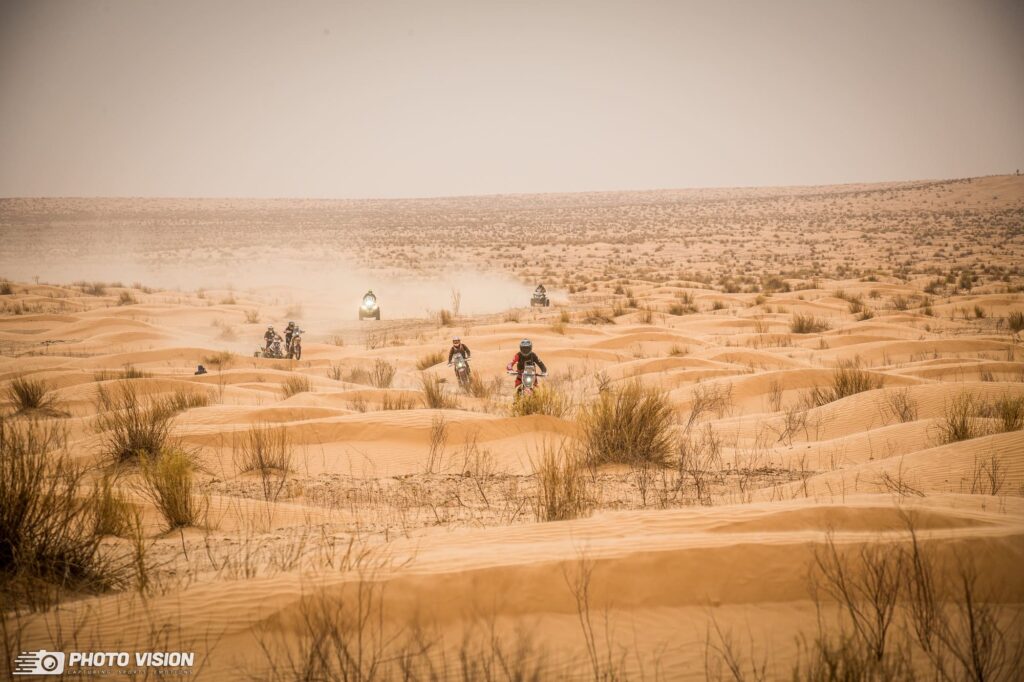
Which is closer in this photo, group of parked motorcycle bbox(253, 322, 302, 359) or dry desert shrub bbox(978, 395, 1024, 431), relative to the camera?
dry desert shrub bbox(978, 395, 1024, 431)

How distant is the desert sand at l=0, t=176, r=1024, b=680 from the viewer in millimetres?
2719

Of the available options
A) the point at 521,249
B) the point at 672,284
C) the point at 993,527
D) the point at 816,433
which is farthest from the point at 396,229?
the point at 993,527

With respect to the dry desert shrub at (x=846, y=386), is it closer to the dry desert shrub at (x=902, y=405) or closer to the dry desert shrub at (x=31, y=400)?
the dry desert shrub at (x=902, y=405)

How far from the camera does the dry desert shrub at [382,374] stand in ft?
41.7

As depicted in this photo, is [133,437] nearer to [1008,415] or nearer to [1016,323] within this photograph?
[1008,415]

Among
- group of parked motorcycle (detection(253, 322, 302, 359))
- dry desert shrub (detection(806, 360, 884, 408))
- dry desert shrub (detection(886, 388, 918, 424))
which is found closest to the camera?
dry desert shrub (detection(886, 388, 918, 424))

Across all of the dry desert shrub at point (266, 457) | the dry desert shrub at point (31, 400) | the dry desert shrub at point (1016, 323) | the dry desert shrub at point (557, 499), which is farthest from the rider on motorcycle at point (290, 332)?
the dry desert shrub at point (1016, 323)

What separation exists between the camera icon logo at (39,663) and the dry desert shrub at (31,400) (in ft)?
26.7

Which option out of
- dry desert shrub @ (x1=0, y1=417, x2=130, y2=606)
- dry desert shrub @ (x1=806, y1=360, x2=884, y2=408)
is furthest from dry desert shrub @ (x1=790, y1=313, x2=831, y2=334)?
dry desert shrub @ (x1=0, y1=417, x2=130, y2=606)

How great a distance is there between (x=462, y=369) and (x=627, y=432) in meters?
5.26

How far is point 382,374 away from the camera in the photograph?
13.3 m

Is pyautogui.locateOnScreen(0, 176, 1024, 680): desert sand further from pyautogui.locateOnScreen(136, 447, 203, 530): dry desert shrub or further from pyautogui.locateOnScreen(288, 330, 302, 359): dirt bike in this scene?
pyautogui.locateOnScreen(288, 330, 302, 359): dirt bike

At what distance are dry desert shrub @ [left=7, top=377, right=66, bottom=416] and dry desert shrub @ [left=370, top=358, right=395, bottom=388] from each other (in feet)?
16.7

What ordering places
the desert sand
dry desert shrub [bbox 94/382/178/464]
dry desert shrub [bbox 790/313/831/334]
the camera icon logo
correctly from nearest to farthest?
the camera icon logo
the desert sand
dry desert shrub [bbox 94/382/178/464]
dry desert shrub [bbox 790/313/831/334]
